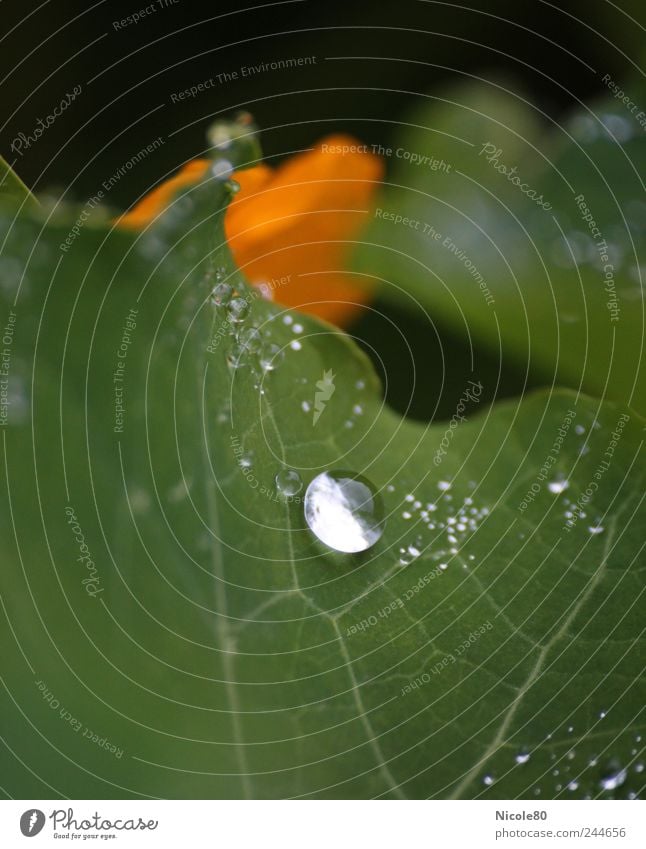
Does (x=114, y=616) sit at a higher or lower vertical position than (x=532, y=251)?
lower

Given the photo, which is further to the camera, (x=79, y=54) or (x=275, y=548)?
(x=79, y=54)

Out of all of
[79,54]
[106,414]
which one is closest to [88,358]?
[106,414]

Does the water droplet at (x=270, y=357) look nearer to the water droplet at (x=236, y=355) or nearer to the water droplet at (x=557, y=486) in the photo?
the water droplet at (x=236, y=355)

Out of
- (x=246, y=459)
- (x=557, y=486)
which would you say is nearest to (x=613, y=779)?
(x=557, y=486)

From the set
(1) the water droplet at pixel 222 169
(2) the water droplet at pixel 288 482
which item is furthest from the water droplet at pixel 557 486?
(1) the water droplet at pixel 222 169

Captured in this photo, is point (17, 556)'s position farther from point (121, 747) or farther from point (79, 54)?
point (79, 54)

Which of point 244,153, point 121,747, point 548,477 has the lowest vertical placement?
point 121,747
